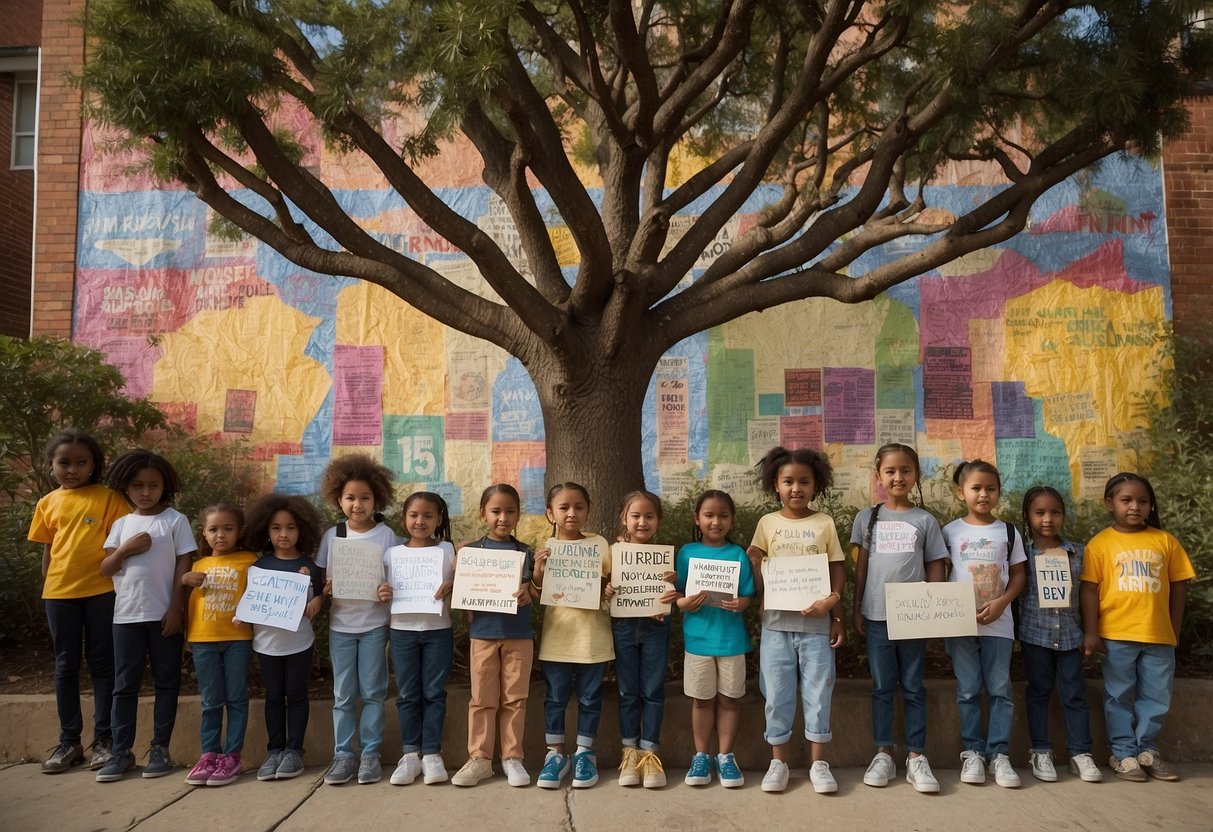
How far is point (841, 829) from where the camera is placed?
330cm

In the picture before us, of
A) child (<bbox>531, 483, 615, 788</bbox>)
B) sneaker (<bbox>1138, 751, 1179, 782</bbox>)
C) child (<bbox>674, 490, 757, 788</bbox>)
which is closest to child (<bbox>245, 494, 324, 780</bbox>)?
child (<bbox>531, 483, 615, 788</bbox>)

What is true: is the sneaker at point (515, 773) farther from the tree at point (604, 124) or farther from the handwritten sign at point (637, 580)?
the tree at point (604, 124)

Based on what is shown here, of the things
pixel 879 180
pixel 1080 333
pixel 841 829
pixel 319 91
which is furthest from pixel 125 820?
pixel 1080 333

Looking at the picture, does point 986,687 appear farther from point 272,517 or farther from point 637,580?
point 272,517

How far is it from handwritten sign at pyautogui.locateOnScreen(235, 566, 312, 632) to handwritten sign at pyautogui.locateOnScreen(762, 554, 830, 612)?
2034 millimetres

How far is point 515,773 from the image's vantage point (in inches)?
145

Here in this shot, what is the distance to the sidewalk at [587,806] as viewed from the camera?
10.9 feet

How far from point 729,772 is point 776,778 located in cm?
20

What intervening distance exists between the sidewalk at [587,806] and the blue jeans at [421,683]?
218 millimetres

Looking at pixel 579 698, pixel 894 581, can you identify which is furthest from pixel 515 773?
pixel 894 581

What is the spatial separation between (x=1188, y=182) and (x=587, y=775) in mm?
7320

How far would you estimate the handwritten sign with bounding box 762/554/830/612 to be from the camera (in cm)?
370

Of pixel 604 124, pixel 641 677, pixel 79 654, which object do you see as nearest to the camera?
pixel 641 677

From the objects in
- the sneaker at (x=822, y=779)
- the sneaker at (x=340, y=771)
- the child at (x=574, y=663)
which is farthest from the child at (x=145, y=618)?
the sneaker at (x=822, y=779)
